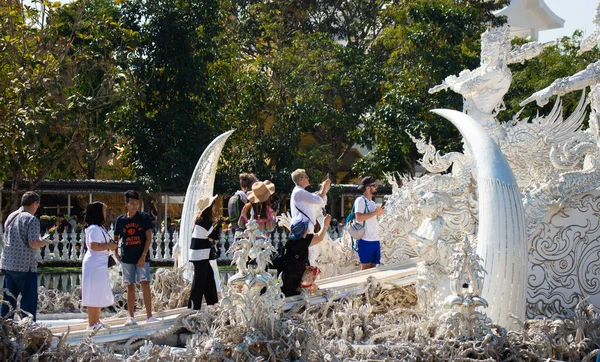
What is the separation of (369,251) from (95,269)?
3.63 meters

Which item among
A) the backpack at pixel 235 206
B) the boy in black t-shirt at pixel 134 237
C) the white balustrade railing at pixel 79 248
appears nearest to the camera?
the boy in black t-shirt at pixel 134 237

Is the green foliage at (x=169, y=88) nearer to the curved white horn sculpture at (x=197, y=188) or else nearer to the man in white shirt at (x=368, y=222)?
the curved white horn sculpture at (x=197, y=188)

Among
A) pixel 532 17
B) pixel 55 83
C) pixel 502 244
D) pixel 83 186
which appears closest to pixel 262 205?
pixel 502 244

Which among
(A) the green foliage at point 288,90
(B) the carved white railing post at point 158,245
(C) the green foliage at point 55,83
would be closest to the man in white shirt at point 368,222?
(B) the carved white railing post at point 158,245

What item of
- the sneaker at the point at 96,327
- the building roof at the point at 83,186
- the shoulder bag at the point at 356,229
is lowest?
the sneaker at the point at 96,327

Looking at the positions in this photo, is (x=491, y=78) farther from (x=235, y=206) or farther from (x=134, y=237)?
(x=134, y=237)

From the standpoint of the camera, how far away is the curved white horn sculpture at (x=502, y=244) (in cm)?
763

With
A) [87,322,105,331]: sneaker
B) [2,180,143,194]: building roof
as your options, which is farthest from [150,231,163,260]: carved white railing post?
[87,322,105,331]: sneaker

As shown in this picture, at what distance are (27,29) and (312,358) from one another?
38.4ft

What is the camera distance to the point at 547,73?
21188mm

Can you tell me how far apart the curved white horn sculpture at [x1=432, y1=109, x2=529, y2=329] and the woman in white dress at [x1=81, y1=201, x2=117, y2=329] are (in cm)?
307

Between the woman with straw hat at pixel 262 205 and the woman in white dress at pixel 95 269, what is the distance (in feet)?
4.42

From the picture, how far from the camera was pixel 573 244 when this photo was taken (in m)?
8.71

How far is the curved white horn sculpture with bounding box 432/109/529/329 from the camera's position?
7.63 meters
